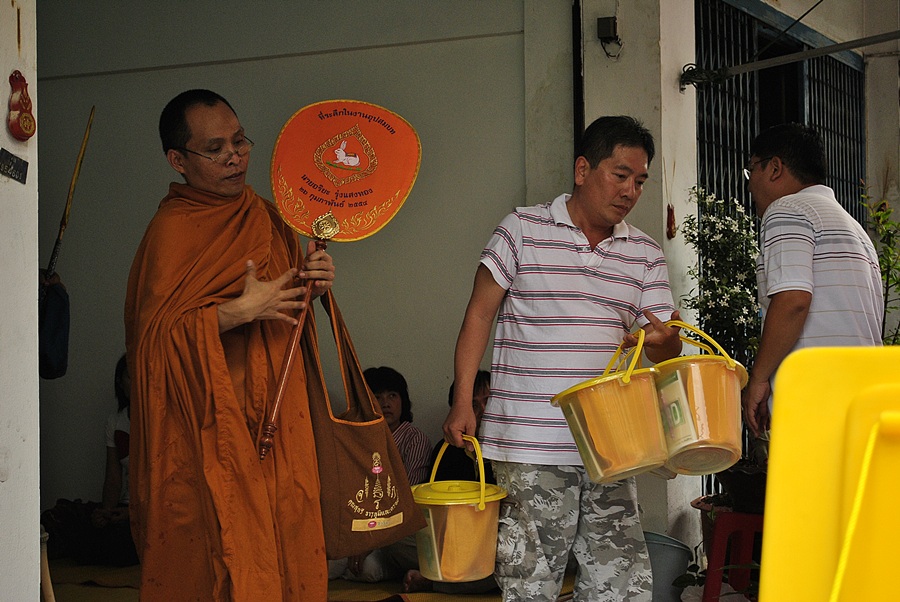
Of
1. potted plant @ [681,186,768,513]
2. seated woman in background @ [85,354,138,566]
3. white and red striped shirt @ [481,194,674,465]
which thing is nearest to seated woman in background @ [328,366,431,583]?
seated woman in background @ [85,354,138,566]

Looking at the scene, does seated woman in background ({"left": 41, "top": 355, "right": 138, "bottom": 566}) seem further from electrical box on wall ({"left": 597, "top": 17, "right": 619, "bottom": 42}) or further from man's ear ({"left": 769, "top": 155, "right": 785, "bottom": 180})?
man's ear ({"left": 769, "top": 155, "right": 785, "bottom": 180})

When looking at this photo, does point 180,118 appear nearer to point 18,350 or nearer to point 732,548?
point 18,350

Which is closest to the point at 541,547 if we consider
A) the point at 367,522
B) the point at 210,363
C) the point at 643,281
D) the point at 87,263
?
the point at 367,522

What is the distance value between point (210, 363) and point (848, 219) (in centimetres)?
197

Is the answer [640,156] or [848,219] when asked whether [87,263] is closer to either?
[640,156]

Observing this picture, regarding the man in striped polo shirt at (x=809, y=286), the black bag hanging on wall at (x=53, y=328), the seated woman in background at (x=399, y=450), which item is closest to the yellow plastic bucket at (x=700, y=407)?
the man in striped polo shirt at (x=809, y=286)

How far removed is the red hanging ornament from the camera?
81.8 inches

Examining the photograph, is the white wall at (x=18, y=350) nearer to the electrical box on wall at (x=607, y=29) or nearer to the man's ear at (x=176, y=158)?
the man's ear at (x=176, y=158)

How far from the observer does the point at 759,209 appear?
3391 millimetres

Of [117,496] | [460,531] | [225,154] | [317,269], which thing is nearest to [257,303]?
[317,269]

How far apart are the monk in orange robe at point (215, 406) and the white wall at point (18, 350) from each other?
1.14ft

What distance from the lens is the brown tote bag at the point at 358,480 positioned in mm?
2514

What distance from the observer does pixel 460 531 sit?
8.39ft

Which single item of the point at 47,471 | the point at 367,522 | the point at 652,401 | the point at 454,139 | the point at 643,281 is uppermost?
the point at 454,139
